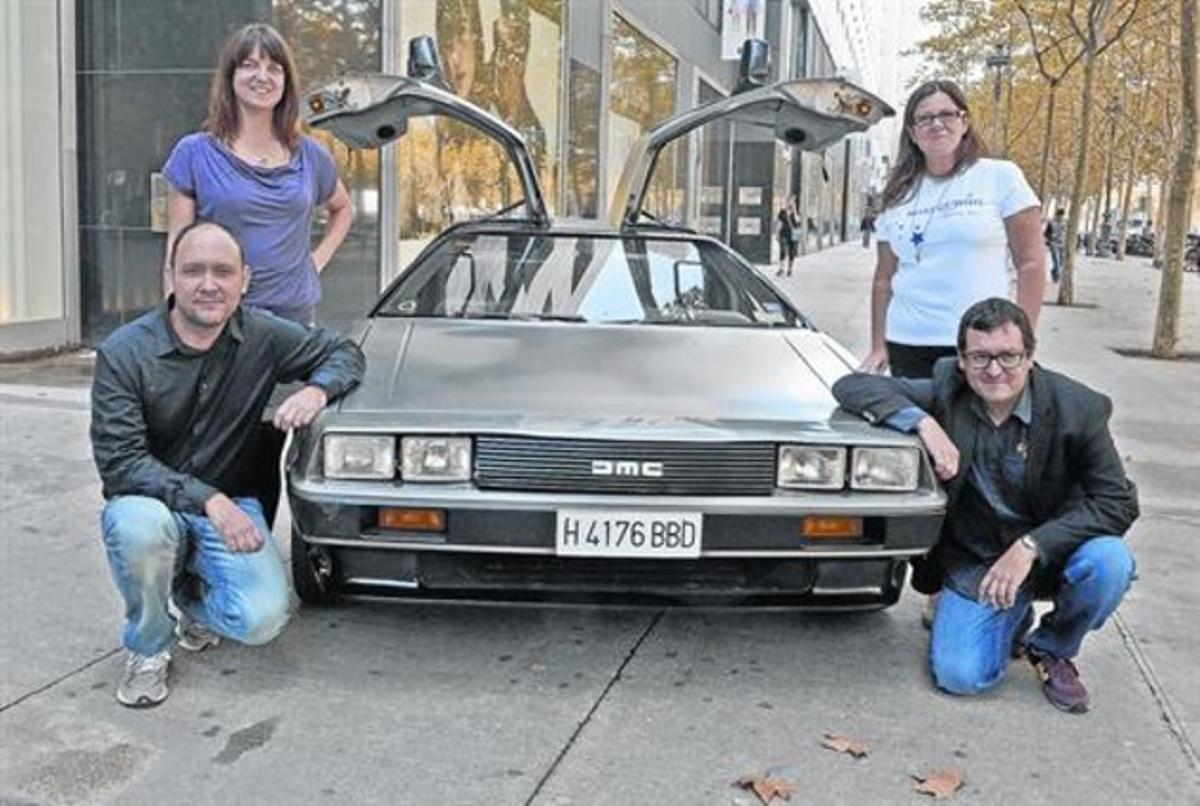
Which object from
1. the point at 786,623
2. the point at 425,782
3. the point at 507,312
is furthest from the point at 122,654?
the point at 786,623

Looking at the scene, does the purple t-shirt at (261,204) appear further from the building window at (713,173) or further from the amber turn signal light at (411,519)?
the building window at (713,173)

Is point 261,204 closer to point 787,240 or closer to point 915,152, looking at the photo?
point 915,152

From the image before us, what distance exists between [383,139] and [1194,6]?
9473 millimetres

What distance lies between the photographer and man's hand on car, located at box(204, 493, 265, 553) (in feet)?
10.9

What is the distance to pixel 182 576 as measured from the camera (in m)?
3.59

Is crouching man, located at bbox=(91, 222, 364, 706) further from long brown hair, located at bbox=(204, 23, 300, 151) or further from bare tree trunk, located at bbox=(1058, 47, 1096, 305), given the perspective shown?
bare tree trunk, located at bbox=(1058, 47, 1096, 305)

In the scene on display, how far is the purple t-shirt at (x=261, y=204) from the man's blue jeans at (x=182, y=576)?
948mm

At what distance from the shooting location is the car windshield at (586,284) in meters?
4.66

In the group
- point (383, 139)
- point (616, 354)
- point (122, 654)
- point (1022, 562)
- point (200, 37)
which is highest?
point (200, 37)

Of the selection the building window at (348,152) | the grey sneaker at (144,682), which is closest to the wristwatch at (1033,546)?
the grey sneaker at (144,682)

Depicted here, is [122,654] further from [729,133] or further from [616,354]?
[729,133]

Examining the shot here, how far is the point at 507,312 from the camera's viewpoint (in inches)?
183

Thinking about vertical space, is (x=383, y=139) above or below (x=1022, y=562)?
above

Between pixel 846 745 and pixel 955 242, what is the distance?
176 centimetres
